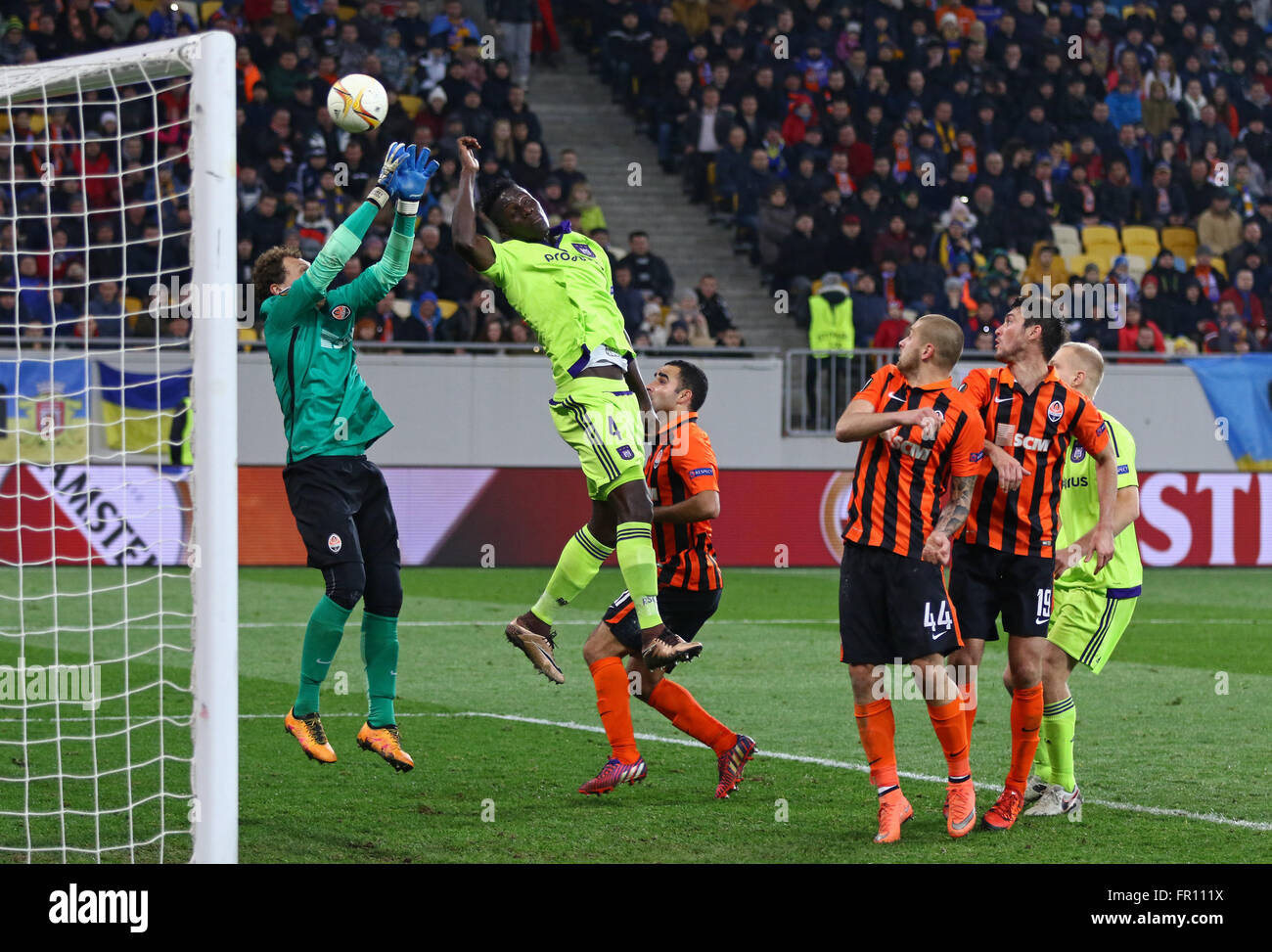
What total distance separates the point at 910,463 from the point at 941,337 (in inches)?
19.1

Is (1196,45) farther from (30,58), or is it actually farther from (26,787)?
(26,787)

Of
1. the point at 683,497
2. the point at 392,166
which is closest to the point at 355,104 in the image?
the point at 392,166

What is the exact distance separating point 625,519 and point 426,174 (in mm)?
1645

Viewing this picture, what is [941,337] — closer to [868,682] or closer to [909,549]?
[909,549]

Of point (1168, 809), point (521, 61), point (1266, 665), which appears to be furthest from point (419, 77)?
point (1168, 809)

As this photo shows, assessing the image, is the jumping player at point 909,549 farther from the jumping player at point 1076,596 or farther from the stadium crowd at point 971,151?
the stadium crowd at point 971,151

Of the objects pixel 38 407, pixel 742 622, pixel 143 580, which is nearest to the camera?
pixel 143 580

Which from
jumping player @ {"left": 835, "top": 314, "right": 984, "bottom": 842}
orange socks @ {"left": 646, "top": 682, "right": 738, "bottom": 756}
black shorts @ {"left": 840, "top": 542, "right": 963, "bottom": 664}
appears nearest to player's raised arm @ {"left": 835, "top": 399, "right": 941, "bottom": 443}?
jumping player @ {"left": 835, "top": 314, "right": 984, "bottom": 842}

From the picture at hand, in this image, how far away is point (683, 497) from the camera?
7.04 m

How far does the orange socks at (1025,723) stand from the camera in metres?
→ 6.34

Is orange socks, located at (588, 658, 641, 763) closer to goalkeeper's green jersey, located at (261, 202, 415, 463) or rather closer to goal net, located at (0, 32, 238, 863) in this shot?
goalkeeper's green jersey, located at (261, 202, 415, 463)

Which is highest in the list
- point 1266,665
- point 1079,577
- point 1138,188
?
point 1138,188

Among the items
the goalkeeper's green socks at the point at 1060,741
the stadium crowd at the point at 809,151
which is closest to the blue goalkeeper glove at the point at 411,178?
the goalkeeper's green socks at the point at 1060,741

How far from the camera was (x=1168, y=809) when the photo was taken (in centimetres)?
647
